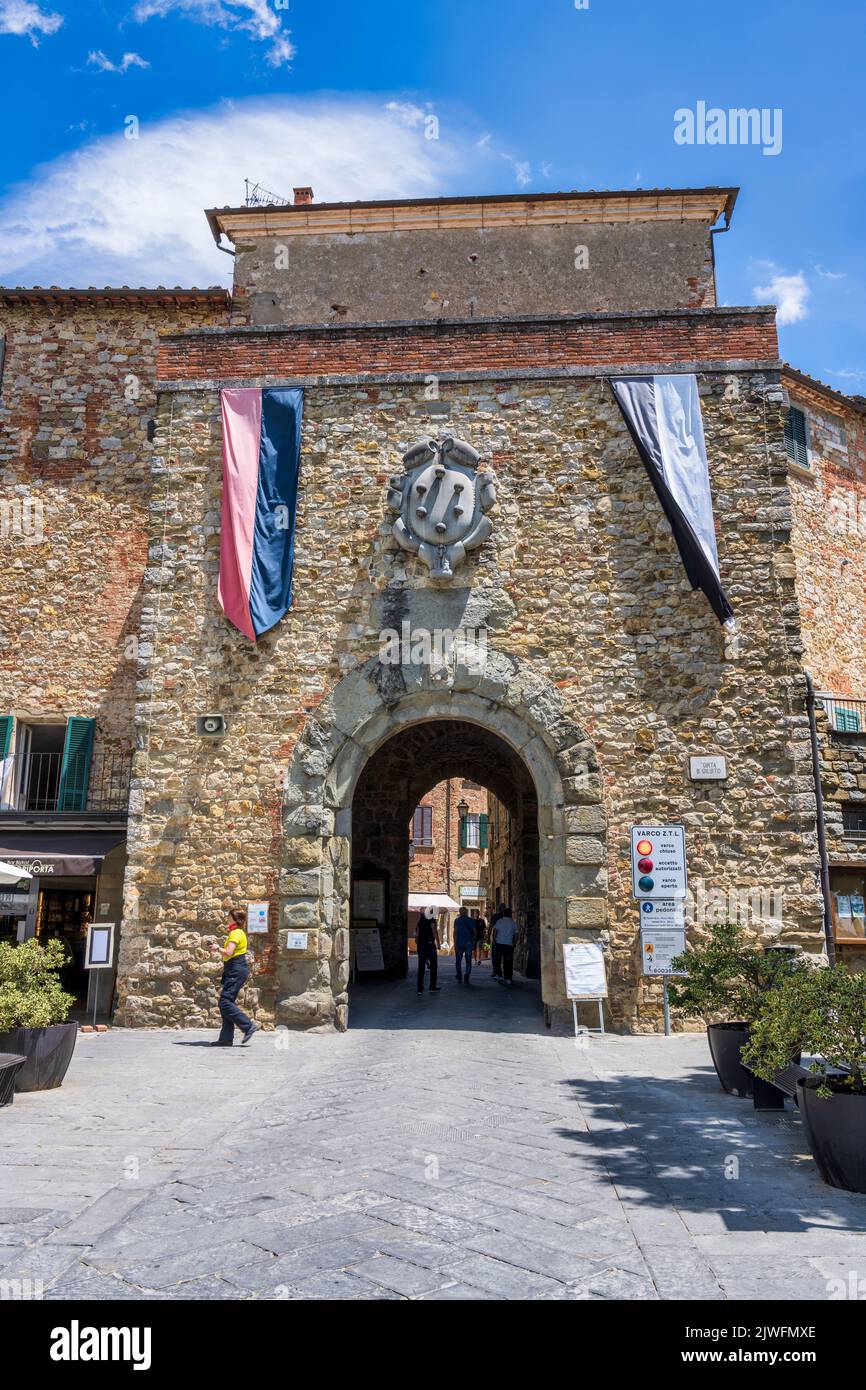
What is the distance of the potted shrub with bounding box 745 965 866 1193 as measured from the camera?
5.08m

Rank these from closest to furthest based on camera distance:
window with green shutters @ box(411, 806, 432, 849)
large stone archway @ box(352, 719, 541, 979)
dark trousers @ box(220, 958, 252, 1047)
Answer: dark trousers @ box(220, 958, 252, 1047) < large stone archway @ box(352, 719, 541, 979) < window with green shutters @ box(411, 806, 432, 849)

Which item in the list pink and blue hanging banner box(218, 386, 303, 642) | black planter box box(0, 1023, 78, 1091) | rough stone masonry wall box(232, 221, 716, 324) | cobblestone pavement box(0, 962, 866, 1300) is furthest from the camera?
rough stone masonry wall box(232, 221, 716, 324)

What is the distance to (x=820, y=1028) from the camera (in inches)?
211

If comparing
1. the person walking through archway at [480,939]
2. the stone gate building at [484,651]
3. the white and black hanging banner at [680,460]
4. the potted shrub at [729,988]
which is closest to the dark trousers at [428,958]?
the stone gate building at [484,651]

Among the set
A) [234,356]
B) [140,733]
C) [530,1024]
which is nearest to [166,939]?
[140,733]

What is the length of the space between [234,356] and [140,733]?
15.4ft

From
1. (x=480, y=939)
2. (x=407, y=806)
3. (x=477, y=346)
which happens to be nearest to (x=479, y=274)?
(x=477, y=346)

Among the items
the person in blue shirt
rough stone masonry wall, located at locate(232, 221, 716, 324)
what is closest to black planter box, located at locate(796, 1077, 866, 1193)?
the person in blue shirt

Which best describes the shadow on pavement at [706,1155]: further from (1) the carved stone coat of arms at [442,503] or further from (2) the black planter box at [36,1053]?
(1) the carved stone coat of arms at [442,503]

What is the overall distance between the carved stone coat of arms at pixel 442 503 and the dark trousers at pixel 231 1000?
4.65m

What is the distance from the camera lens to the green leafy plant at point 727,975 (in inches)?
298

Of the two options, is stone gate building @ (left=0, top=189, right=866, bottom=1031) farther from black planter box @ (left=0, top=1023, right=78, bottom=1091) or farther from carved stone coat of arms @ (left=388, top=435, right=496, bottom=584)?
black planter box @ (left=0, top=1023, right=78, bottom=1091)

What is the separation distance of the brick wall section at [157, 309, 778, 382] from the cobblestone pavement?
7.71 metres
